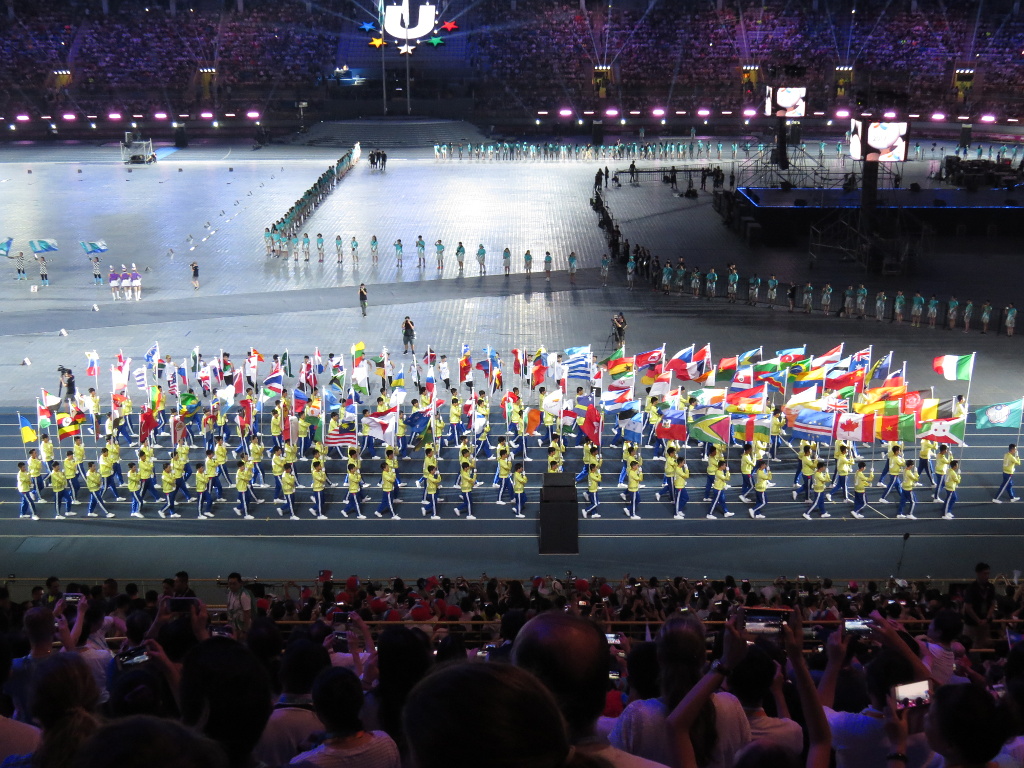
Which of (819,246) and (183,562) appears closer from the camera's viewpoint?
(183,562)

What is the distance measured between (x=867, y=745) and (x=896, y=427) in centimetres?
1553

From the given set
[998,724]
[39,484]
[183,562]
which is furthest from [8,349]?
[998,724]

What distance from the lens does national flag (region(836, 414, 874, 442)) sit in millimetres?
19797

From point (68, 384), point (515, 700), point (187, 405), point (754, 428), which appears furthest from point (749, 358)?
point (515, 700)

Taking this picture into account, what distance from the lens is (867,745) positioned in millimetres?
5191

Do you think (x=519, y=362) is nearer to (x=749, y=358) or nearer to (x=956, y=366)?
(x=749, y=358)

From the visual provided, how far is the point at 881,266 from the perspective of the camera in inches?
1500

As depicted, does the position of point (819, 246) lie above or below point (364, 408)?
above

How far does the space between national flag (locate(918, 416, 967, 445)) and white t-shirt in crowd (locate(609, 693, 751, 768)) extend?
1648cm

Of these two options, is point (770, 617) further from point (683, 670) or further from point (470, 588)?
point (470, 588)

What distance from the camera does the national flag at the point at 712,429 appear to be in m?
20.3

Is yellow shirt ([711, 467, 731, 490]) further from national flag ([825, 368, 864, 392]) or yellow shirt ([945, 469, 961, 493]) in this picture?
yellow shirt ([945, 469, 961, 493])

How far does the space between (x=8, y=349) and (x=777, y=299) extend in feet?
72.1

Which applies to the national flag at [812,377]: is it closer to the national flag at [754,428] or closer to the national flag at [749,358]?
the national flag at [749,358]
